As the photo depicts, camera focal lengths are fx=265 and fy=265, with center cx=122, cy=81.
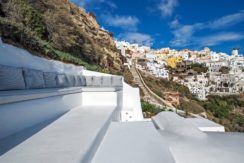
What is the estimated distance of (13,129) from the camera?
7.07 feet

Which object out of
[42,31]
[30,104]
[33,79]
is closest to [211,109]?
[42,31]

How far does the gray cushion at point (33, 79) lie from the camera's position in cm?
259

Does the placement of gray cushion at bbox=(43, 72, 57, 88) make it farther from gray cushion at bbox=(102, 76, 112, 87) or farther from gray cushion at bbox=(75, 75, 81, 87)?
gray cushion at bbox=(102, 76, 112, 87)

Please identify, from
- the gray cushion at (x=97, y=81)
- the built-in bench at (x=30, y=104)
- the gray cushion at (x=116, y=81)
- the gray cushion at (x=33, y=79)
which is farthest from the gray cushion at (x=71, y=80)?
the gray cushion at (x=116, y=81)

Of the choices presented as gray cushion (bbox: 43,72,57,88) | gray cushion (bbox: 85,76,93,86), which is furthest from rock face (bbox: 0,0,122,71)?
gray cushion (bbox: 43,72,57,88)

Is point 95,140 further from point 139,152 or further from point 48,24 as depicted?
point 48,24

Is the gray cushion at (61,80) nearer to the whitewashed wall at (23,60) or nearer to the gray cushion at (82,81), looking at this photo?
the whitewashed wall at (23,60)

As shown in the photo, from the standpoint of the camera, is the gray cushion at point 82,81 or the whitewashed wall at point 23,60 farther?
the gray cushion at point 82,81

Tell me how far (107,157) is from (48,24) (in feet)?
49.2

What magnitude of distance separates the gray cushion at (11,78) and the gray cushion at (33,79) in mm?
111

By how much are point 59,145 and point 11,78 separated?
824 mm

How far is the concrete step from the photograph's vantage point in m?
1.49

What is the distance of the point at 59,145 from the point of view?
178 cm

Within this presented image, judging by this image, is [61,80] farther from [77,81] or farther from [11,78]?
[11,78]
